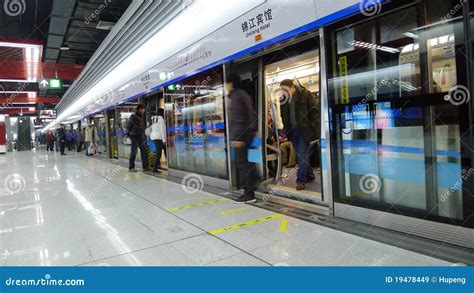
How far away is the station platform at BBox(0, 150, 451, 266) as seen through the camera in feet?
6.79

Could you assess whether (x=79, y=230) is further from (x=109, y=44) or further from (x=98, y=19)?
(x=98, y=19)

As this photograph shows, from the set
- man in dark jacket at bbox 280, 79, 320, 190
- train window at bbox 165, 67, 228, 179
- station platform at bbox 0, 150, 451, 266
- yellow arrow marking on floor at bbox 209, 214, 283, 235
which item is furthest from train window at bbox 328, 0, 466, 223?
train window at bbox 165, 67, 228, 179

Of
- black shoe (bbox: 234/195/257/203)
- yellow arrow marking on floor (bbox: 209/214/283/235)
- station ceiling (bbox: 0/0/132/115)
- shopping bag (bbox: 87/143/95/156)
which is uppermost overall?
station ceiling (bbox: 0/0/132/115)

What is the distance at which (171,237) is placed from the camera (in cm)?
260

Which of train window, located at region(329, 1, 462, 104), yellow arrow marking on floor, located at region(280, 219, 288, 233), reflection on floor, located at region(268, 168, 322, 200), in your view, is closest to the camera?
train window, located at region(329, 1, 462, 104)

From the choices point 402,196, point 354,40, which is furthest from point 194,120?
point 402,196

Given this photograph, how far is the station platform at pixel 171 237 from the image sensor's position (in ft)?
6.79

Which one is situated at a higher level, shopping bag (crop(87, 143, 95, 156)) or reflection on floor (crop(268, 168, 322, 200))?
shopping bag (crop(87, 143, 95, 156))

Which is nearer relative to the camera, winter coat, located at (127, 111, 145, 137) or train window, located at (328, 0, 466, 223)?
train window, located at (328, 0, 466, 223)

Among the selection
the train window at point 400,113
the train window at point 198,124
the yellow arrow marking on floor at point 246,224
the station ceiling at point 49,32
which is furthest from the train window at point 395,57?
the station ceiling at point 49,32

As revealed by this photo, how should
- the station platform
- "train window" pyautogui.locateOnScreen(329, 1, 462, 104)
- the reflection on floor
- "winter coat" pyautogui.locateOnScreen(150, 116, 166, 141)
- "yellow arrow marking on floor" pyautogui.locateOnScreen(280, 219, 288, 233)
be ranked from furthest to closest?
1. "winter coat" pyautogui.locateOnScreen(150, 116, 166, 141)
2. the reflection on floor
3. "yellow arrow marking on floor" pyautogui.locateOnScreen(280, 219, 288, 233)
4. "train window" pyautogui.locateOnScreen(329, 1, 462, 104)
5. the station platform

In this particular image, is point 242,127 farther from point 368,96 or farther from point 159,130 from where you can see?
point 159,130

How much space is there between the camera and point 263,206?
3412 mm

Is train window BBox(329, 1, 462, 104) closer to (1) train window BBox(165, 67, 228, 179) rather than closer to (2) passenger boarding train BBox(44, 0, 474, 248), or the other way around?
(2) passenger boarding train BBox(44, 0, 474, 248)
